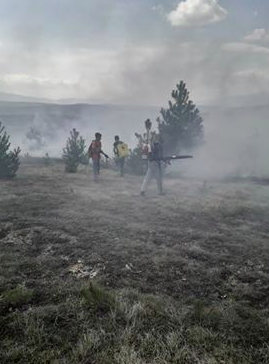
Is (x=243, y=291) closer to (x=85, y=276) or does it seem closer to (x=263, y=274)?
(x=263, y=274)

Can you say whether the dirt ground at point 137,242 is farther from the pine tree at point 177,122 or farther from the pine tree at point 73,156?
the pine tree at point 177,122

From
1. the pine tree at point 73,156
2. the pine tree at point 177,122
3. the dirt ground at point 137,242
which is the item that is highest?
the pine tree at point 177,122

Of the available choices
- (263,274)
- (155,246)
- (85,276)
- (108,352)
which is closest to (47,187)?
(155,246)

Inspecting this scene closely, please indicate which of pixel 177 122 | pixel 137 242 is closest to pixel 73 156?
pixel 177 122

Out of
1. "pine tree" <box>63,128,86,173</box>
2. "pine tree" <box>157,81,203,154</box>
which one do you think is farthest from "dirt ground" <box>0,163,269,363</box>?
"pine tree" <box>157,81,203,154</box>

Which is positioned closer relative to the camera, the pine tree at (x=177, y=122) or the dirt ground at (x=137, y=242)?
the dirt ground at (x=137, y=242)

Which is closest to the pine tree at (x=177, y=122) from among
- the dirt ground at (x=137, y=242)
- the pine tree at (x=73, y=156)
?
the pine tree at (x=73, y=156)

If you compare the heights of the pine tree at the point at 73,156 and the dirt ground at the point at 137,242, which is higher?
the pine tree at the point at 73,156

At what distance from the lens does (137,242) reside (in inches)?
304

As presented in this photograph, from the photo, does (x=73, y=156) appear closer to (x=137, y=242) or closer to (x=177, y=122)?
(x=177, y=122)

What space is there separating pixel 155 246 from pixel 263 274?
2.21 m

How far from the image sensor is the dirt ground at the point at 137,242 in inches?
225

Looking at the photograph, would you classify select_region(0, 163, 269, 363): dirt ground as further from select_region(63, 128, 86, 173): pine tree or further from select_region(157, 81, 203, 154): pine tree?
select_region(157, 81, 203, 154): pine tree

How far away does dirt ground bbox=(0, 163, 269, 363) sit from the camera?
572 centimetres
